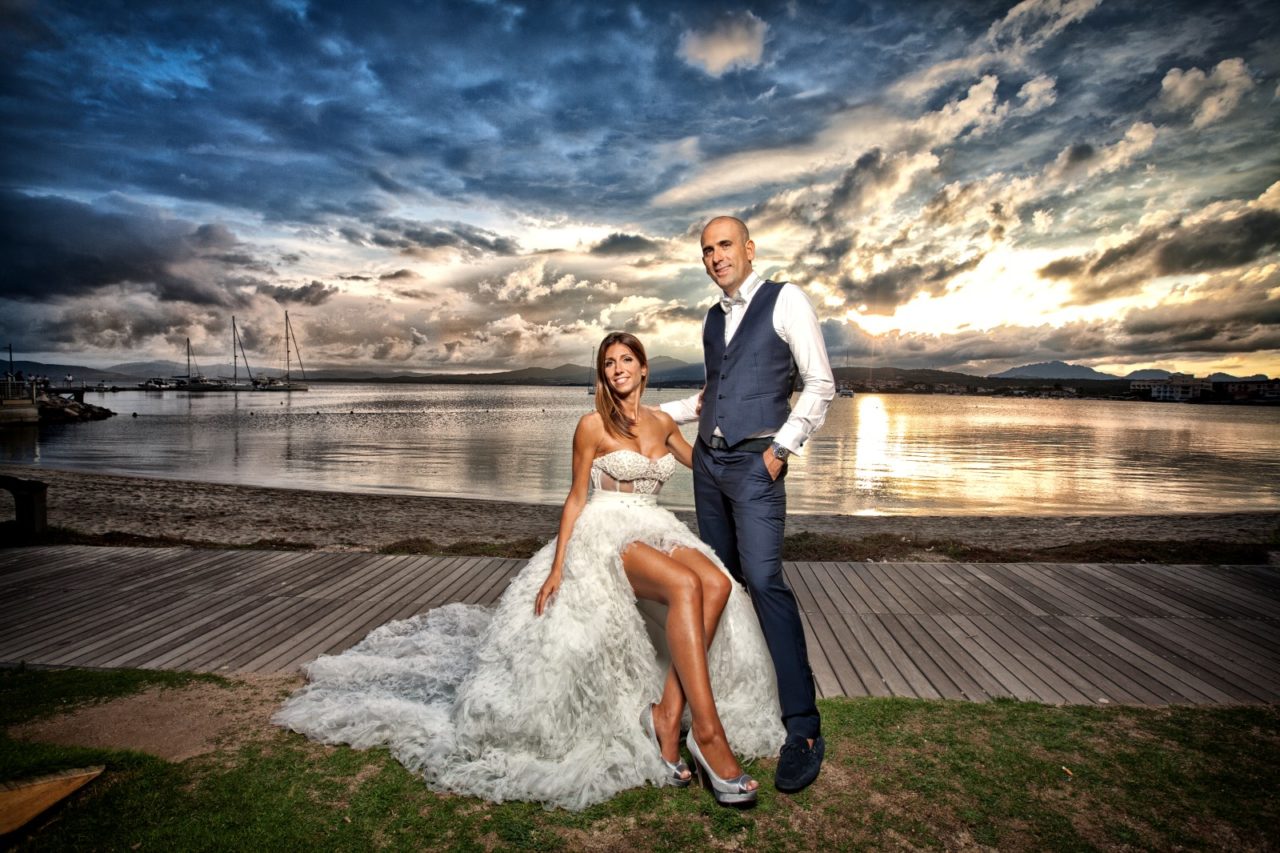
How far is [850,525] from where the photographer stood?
13.4 metres

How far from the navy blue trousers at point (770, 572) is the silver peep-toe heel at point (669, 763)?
22.2 inches

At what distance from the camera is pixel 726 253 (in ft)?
10.8

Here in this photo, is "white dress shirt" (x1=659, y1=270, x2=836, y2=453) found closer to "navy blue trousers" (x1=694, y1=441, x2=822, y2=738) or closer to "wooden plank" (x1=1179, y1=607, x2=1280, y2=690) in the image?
"navy blue trousers" (x1=694, y1=441, x2=822, y2=738)

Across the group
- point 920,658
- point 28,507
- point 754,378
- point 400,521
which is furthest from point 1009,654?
point 400,521

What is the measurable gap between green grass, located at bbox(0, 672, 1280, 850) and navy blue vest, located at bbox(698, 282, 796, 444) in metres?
1.74

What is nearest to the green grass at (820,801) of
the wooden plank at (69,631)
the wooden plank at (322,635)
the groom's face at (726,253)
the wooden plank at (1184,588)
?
the wooden plank at (322,635)

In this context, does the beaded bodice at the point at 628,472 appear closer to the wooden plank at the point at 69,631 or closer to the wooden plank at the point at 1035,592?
the wooden plank at the point at 1035,592

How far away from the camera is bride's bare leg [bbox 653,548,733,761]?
123 inches

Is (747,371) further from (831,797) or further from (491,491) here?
(491,491)

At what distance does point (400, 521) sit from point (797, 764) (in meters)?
11.5

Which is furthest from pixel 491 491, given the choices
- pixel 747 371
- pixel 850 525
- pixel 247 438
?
pixel 247 438

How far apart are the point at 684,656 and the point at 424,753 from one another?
1.42 metres

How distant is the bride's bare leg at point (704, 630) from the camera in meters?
3.12

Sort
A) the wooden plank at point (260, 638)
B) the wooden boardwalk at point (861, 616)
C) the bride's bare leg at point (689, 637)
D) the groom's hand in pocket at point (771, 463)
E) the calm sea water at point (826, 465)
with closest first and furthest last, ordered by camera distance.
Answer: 1. the bride's bare leg at point (689, 637)
2. the groom's hand in pocket at point (771, 463)
3. the wooden boardwalk at point (861, 616)
4. the wooden plank at point (260, 638)
5. the calm sea water at point (826, 465)
